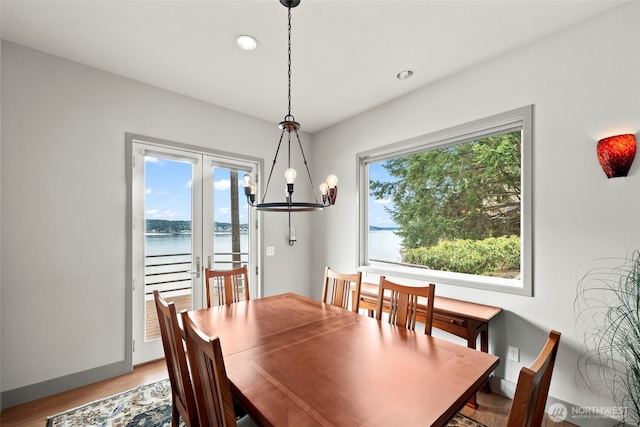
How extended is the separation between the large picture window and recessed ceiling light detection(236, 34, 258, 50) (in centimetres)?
177

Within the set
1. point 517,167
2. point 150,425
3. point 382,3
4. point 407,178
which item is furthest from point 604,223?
point 150,425

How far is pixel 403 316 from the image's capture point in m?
2.01

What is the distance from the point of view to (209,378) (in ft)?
3.47

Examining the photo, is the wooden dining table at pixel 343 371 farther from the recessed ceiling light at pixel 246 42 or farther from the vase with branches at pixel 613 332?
the recessed ceiling light at pixel 246 42

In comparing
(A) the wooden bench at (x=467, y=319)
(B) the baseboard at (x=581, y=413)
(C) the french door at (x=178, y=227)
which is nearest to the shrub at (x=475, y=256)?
(A) the wooden bench at (x=467, y=319)

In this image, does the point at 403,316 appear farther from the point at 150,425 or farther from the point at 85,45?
the point at 85,45

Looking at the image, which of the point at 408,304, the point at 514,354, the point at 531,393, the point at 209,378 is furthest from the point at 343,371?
the point at 514,354

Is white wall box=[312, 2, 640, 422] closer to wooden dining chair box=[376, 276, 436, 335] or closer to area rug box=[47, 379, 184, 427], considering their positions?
wooden dining chair box=[376, 276, 436, 335]

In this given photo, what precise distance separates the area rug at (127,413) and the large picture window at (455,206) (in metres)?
1.29

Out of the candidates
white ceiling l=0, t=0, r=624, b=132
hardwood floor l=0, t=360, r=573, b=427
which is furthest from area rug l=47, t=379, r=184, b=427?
white ceiling l=0, t=0, r=624, b=132

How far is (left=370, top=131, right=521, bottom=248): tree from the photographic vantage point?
251 cm

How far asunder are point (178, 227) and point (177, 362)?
78.1 inches

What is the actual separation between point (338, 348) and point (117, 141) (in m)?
2.75

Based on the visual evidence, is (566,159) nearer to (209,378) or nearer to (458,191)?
(458,191)
